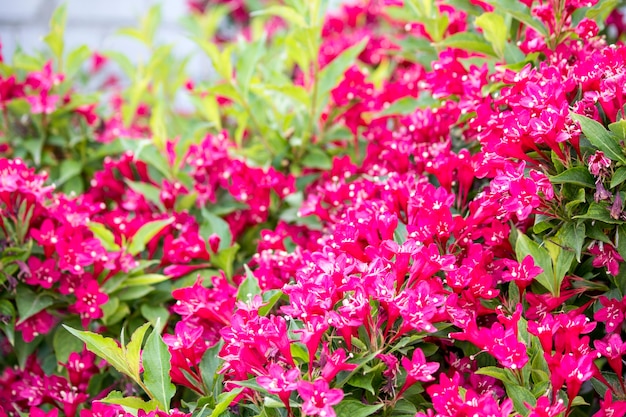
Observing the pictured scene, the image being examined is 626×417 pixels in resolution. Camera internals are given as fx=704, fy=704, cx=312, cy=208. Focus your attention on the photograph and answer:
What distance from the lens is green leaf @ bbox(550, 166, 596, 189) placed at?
110 cm

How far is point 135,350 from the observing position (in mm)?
1095

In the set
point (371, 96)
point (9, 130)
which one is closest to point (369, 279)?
point (371, 96)

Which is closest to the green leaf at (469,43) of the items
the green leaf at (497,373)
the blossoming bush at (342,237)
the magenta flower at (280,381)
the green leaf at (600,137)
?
the blossoming bush at (342,237)

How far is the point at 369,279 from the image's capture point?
1052mm

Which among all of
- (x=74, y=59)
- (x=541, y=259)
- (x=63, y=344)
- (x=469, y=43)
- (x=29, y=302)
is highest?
(x=469, y=43)

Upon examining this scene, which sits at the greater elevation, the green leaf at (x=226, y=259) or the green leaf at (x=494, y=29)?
the green leaf at (x=494, y=29)

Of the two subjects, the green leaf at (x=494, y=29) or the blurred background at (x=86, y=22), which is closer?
the green leaf at (x=494, y=29)

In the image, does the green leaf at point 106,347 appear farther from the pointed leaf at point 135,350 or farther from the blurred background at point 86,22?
the blurred background at point 86,22

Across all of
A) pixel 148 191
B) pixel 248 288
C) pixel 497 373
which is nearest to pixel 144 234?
pixel 148 191

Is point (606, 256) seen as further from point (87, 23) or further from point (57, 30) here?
point (87, 23)

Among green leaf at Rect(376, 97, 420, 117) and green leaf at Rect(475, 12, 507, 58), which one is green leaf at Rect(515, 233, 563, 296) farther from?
green leaf at Rect(376, 97, 420, 117)

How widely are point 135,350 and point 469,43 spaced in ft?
3.09

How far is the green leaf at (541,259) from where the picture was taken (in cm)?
115

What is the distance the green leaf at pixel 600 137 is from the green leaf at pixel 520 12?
1.24ft
